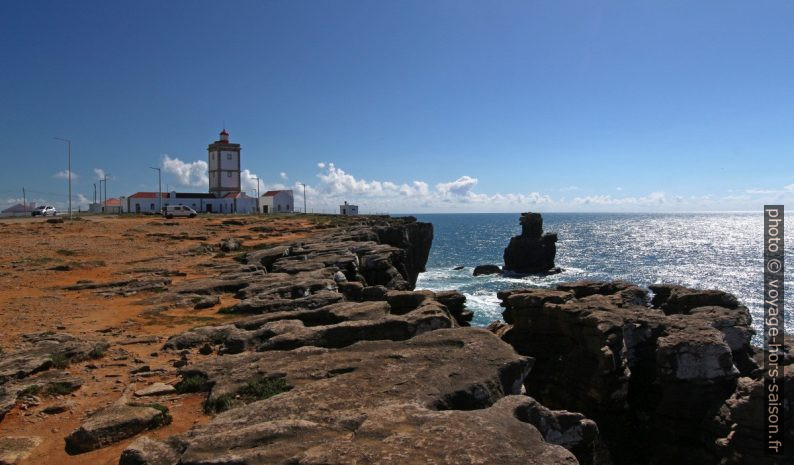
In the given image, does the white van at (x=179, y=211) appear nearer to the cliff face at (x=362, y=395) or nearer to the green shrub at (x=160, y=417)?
the cliff face at (x=362, y=395)

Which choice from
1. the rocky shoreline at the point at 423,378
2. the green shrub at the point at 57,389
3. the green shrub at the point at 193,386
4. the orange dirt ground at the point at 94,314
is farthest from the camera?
the green shrub at the point at 193,386

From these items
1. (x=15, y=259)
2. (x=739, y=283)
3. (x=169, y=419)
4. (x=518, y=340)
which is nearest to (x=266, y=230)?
(x=15, y=259)

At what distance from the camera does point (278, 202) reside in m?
124

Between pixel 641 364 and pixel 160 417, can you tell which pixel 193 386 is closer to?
pixel 160 417

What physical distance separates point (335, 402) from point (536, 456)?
3.56 meters

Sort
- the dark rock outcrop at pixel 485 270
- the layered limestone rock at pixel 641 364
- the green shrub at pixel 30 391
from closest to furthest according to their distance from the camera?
the green shrub at pixel 30 391, the layered limestone rock at pixel 641 364, the dark rock outcrop at pixel 485 270

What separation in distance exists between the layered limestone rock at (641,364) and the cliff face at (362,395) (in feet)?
22.7

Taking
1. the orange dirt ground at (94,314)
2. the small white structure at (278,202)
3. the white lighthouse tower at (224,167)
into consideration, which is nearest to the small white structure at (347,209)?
the small white structure at (278,202)

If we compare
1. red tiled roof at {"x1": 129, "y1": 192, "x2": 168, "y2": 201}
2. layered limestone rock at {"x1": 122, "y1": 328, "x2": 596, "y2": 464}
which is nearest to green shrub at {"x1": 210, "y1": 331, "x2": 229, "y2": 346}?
layered limestone rock at {"x1": 122, "y1": 328, "x2": 596, "y2": 464}

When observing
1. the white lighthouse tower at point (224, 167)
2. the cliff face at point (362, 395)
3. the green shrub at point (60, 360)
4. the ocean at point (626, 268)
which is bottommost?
the ocean at point (626, 268)

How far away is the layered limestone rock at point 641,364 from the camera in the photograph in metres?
16.5

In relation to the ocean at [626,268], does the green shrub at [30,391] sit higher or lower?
higher

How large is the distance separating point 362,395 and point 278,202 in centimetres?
11929

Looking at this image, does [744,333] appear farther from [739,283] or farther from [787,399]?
[739,283]
